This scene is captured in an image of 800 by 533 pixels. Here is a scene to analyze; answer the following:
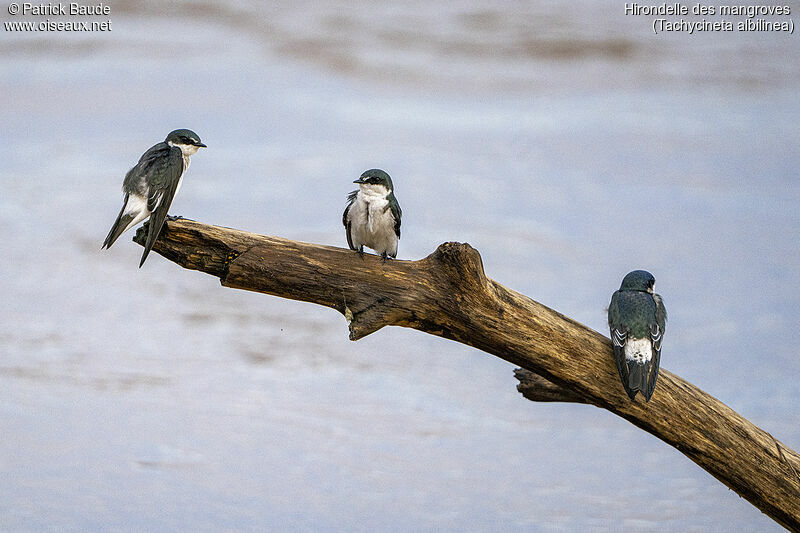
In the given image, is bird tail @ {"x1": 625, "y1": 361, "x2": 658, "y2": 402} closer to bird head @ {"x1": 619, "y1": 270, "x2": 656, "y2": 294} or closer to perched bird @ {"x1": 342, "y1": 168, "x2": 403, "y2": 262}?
bird head @ {"x1": 619, "y1": 270, "x2": 656, "y2": 294}

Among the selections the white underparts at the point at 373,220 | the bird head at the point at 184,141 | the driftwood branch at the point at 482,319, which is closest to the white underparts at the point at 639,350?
the driftwood branch at the point at 482,319

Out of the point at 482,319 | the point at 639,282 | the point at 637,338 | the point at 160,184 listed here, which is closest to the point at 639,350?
the point at 637,338

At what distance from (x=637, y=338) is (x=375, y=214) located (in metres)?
1.33

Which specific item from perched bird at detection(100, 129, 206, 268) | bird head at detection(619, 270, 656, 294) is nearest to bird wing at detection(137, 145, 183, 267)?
perched bird at detection(100, 129, 206, 268)

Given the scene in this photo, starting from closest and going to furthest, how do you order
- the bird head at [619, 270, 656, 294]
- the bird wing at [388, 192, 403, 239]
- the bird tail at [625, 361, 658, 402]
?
the bird tail at [625, 361, 658, 402] → the bird head at [619, 270, 656, 294] → the bird wing at [388, 192, 403, 239]

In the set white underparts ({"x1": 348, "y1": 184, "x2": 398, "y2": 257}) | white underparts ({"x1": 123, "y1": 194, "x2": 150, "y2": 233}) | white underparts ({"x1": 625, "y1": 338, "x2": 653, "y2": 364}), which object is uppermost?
white underparts ({"x1": 348, "y1": 184, "x2": 398, "y2": 257})

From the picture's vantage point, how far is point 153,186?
3668mm

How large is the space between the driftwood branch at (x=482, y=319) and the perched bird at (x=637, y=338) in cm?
9

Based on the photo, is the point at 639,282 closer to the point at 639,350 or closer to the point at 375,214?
the point at 639,350

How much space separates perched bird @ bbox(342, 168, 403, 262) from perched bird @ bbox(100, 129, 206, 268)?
0.85 metres

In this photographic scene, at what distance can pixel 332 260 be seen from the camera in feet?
11.3

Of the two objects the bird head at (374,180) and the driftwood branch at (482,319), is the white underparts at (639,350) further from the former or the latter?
the bird head at (374,180)

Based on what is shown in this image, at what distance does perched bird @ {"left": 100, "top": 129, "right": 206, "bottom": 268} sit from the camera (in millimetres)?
3502

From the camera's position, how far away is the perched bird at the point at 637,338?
3477mm
